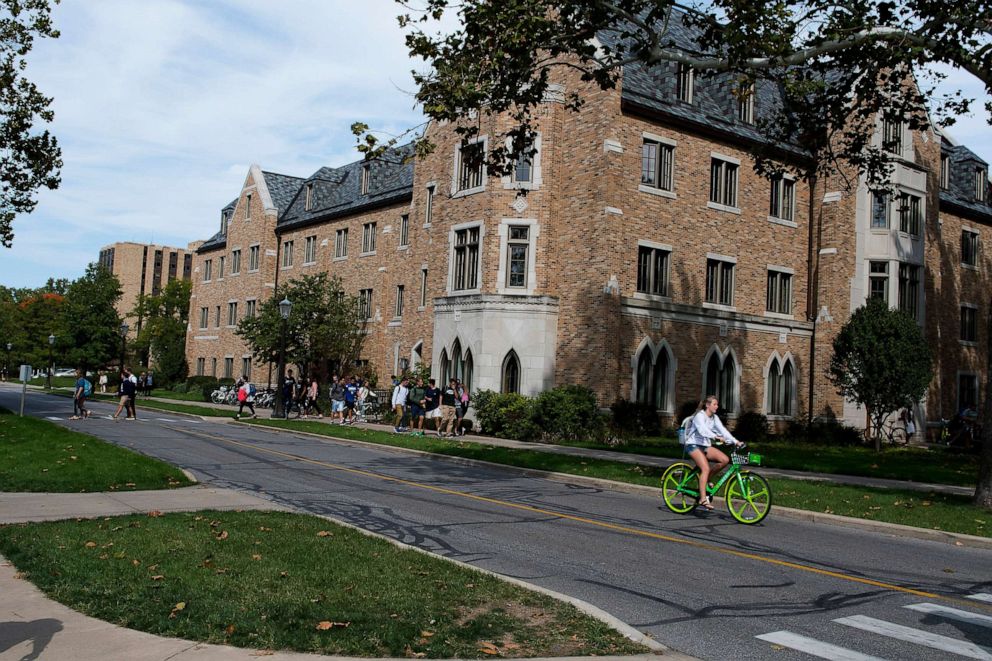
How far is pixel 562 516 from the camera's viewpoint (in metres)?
12.4

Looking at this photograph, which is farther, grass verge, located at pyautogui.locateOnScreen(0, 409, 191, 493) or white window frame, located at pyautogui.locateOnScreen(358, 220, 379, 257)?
white window frame, located at pyautogui.locateOnScreen(358, 220, 379, 257)

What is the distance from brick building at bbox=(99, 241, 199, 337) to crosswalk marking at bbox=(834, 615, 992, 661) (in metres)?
164

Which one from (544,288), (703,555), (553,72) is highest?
(553,72)

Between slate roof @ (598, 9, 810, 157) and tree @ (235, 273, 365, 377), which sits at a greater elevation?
slate roof @ (598, 9, 810, 157)

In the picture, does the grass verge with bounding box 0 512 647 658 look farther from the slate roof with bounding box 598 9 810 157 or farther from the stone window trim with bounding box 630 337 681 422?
the slate roof with bounding box 598 9 810 157

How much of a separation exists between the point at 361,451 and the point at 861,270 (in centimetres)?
2156

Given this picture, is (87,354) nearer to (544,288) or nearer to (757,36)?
(544,288)

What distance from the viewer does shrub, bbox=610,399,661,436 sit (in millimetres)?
27891

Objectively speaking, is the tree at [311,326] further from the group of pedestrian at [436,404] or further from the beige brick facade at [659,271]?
the group of pedestrian at [436,404]

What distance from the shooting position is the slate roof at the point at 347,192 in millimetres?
42562

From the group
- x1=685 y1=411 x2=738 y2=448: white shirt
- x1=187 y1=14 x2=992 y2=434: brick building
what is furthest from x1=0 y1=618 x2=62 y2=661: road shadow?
x1=187 y1=14 x2=992 y2=434: brick building

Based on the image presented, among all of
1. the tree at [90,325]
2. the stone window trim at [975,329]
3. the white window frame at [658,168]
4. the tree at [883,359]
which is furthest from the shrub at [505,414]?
the tree at [90,325]

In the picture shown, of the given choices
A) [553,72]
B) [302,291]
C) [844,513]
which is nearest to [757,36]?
[844,513]

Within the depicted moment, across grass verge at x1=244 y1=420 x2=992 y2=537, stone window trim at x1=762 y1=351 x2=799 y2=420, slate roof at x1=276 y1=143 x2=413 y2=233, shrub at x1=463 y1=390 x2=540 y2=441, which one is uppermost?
slate roof at x1=276 y1=143 x2=413 y2=233
